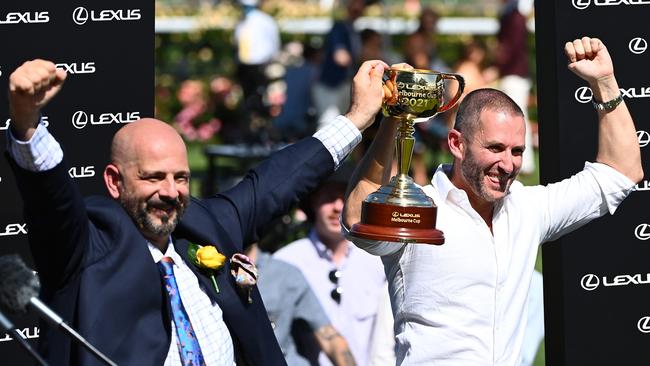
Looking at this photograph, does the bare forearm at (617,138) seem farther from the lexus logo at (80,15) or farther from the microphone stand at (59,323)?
the microphone stand at (59,323)

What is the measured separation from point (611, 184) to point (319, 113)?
10.6 metres

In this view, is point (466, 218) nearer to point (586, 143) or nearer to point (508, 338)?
point (508, 338)

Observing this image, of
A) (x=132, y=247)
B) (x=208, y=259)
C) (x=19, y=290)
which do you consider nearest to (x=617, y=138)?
(x=208, y=259)

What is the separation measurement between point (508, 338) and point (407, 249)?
0.53 metres

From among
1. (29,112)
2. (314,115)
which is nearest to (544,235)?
(29,112)

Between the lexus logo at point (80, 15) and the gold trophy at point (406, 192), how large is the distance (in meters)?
1.68

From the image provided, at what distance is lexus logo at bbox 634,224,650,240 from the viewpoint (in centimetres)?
715

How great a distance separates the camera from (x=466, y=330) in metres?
5.54

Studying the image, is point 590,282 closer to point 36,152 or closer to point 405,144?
point 405,144

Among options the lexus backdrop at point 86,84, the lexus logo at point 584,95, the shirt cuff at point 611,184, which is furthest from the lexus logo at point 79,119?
the lexus logo at point 584,95

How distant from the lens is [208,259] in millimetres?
5188

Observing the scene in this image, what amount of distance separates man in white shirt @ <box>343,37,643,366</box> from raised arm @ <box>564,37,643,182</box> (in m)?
0.41

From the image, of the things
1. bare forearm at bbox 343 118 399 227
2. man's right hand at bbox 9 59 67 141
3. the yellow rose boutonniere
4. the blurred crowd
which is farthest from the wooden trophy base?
the blurred crowd

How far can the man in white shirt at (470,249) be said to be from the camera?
5559mm
